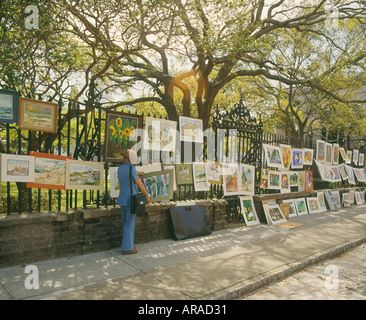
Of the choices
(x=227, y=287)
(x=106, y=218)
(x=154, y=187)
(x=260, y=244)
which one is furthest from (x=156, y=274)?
(x=260, y=244)

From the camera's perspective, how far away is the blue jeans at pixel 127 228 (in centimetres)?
622

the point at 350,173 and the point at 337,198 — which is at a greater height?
the point at 350,173

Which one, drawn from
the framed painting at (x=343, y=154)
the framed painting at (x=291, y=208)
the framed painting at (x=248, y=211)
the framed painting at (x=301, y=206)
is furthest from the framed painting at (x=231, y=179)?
the framed painting at (x=343, y=154)

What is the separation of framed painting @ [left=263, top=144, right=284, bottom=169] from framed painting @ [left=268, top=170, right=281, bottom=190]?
262 mm

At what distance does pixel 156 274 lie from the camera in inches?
204

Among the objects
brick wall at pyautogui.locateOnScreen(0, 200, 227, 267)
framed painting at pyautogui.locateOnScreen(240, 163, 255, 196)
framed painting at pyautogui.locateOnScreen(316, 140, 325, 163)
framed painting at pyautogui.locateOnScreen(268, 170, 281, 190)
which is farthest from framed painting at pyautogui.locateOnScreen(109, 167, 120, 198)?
framed painting at pyautogui.locateOnScreen(316, 140, 325, 163)

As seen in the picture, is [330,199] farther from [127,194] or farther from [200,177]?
[127,194]

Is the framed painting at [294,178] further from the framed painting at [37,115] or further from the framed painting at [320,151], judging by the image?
the framed painting at [37,115]

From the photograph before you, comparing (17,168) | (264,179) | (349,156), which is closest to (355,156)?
(349,156)

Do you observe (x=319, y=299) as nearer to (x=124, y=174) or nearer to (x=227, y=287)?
(x=227, y=287)

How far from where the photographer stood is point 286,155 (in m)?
11.3

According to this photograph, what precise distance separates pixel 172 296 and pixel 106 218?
2.65 meters

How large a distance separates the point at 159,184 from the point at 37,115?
2970 mm

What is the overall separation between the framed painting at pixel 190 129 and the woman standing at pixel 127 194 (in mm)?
2157
